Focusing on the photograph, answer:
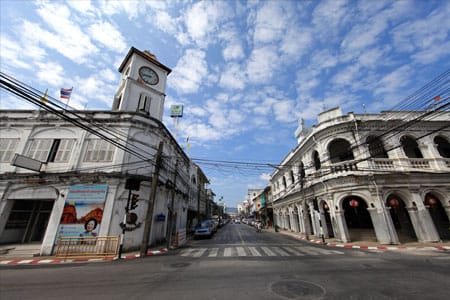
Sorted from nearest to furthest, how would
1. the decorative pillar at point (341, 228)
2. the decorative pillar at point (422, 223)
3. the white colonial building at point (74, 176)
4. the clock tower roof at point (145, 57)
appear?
the white colonial building at point (74, 176)
the decorative pillar at point (422, 223)
the decorative pillar at point (341, 228)
the clock tower roof at point (145, 57)

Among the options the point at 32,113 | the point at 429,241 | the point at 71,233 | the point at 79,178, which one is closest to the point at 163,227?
the point at 71,233

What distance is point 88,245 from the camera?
11.7m

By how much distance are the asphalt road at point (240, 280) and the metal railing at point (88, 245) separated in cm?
275

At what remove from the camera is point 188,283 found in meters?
5.98

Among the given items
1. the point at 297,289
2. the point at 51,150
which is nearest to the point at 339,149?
the point at 297,289

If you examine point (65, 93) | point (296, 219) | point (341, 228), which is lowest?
point (341, 228)

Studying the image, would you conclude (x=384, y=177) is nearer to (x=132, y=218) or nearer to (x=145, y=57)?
(x=132, y=218)

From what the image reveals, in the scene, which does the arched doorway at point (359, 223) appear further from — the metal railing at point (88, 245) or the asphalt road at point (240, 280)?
the metal railing at point (88, 245)

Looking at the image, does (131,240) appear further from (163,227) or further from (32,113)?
(32,113)

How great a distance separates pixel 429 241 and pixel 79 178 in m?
26.8

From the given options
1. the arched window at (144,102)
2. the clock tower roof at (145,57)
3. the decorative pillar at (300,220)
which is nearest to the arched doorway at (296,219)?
the decorative pillar at (300,220)

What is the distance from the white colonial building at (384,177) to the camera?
1400 cm

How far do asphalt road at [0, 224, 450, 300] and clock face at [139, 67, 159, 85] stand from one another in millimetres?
17837

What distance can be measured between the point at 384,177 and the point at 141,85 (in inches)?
964
